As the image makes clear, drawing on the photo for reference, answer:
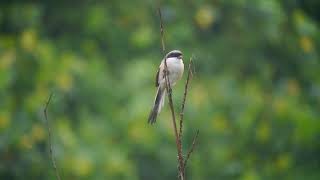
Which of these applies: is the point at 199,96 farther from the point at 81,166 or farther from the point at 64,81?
the point at 81,166

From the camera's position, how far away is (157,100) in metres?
4.59

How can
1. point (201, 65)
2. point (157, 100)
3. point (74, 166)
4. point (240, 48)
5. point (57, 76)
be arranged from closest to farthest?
point (157, 100)
point (74, 166)
point (57, 76)
point (201, 65)
point (240, 48)

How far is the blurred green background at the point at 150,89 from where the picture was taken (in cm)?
1016

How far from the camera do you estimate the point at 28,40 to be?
1076 centimetres

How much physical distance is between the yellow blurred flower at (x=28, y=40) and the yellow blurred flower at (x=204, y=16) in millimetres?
2444

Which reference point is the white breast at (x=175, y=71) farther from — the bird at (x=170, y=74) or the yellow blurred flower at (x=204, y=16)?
the yellow blurred flower at (x=204, y=16)

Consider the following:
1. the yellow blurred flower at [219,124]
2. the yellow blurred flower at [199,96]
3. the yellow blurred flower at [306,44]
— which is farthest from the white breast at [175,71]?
the yellow blurred flower at [306,44]

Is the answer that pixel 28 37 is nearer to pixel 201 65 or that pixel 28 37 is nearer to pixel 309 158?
pixel 201 65

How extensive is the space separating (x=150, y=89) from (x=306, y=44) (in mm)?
3273

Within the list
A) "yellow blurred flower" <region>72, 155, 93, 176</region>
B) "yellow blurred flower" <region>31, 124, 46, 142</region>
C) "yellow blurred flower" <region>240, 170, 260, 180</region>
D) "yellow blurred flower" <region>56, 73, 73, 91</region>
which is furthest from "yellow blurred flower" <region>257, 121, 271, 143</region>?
"yellow blurred flower" <region>31, 124, 46, 142</region>

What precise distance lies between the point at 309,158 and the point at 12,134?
4055mm

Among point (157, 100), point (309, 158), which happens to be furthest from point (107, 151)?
point (157, 100)

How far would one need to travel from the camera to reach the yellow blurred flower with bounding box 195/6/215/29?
12.4 metres

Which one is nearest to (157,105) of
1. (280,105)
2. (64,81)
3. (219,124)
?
(64,81)
